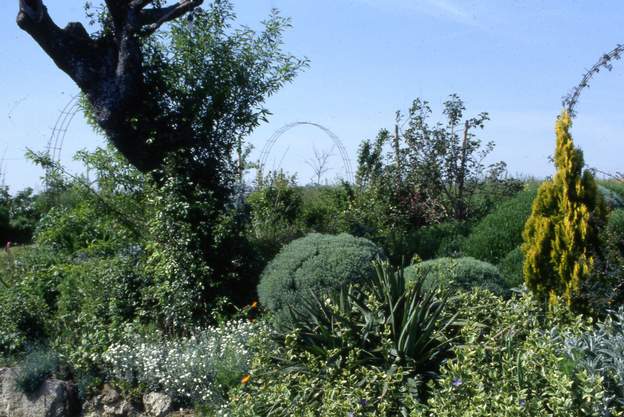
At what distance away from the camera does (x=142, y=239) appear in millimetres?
9109

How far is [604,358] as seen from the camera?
4.40 metres

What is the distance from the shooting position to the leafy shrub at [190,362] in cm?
614

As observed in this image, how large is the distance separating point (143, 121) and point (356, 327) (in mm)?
4327

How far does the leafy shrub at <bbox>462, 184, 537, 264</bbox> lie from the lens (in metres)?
8.69

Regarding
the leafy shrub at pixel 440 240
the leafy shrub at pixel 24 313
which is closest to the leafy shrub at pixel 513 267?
the leafy shrub at pixel 440 240

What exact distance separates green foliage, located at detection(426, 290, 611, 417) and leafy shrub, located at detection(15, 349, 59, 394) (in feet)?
13.1

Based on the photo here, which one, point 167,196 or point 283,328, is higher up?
point 167,196

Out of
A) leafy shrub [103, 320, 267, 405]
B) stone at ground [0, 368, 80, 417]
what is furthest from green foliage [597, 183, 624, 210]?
stone at ground [0, 368, 80, 417]

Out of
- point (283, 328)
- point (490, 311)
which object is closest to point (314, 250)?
point (283, 328)

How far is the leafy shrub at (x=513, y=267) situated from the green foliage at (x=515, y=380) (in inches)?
108

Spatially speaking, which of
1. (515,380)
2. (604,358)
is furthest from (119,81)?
(604,358)

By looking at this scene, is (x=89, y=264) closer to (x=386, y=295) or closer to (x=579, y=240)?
(x=386, y=295)

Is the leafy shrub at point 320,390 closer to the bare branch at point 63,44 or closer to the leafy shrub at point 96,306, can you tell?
the leafy shrub at point 96,306

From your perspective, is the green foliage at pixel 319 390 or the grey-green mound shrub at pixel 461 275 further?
the grey-green mound shrub at pixel 461 275
